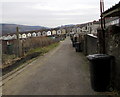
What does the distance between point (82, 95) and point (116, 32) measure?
2.14 meters

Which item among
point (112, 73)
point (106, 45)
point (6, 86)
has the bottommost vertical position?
point (6, 86)

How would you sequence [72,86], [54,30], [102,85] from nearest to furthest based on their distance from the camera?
[102,85], [72,86], [54,30]

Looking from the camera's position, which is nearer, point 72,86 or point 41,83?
point 72,86

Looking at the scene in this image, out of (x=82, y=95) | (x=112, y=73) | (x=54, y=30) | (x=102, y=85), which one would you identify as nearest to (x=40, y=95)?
(x=82, y=95)

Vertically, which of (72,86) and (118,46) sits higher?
(118,46)

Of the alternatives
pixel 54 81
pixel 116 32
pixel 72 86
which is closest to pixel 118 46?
pixel 116 32

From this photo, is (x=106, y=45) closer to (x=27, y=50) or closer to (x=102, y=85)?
(x=102, y=85)

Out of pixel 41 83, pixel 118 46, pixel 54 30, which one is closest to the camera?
pixel 118 46

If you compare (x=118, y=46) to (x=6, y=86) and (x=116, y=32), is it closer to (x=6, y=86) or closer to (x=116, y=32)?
(x=116, y=32)

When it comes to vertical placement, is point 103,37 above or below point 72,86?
above

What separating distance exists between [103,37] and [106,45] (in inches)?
17.5

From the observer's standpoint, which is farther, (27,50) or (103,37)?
(27,50)

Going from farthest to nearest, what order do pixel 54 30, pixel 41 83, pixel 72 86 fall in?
1. pixel 54 30
2. pixel 41 83
3. pixel 72 86

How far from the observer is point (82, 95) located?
6164 mm
